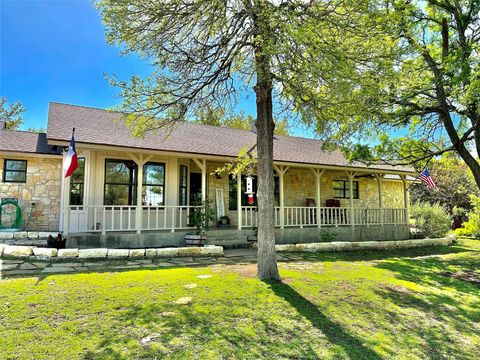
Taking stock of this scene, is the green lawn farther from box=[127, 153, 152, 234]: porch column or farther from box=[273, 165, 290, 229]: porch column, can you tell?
box=[273, 165, 290, 229]: porch column

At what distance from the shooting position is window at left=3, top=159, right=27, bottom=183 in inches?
450

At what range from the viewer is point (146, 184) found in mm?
10820

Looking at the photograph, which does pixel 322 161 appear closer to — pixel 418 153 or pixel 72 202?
pixel 418 153

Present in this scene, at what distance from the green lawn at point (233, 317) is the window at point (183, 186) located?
16.3 feet

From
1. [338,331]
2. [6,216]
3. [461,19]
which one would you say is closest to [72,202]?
[6,216]

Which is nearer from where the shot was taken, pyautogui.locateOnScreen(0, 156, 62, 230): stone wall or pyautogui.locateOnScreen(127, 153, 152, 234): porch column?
pyautogui.locateOnScreen(127, 153, 152, 234): porch column

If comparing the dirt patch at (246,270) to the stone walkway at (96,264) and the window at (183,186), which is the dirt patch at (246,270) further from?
the window at (183,186)

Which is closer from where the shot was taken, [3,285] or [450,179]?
[3,285]

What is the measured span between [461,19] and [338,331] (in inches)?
387

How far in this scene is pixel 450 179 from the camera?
2280 cm

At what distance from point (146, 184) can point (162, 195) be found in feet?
2.25

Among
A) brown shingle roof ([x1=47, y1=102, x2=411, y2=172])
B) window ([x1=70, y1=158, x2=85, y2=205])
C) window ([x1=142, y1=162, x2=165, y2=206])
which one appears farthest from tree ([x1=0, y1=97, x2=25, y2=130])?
window ([x1=142, y1=162, x2=165, y2=206])

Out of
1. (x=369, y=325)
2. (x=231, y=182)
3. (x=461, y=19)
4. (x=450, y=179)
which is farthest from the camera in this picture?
(x=450, y=179)

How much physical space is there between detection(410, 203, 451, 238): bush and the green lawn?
9.30 meters
